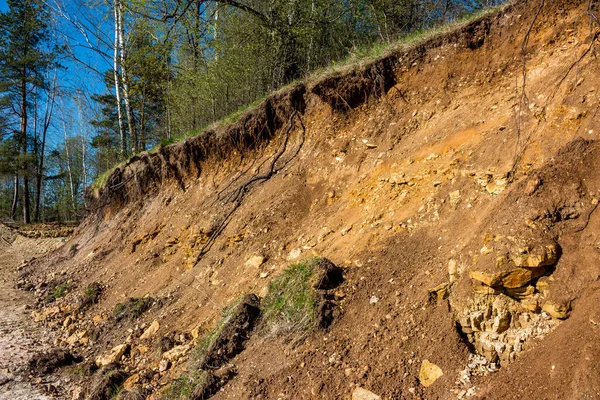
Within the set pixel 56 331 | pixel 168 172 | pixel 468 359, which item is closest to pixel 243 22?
pixel 168 172

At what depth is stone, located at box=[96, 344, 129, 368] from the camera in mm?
5055

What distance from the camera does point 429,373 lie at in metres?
2.90

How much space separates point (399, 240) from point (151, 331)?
3.67 metres

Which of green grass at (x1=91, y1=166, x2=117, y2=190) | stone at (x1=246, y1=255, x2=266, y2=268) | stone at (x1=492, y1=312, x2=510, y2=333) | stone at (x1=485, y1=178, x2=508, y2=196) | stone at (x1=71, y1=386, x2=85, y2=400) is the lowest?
stone at (x1=492, y1=312, x2=510, y2=333)

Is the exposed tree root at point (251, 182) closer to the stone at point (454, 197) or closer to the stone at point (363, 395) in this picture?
the stone at point (454, 197)

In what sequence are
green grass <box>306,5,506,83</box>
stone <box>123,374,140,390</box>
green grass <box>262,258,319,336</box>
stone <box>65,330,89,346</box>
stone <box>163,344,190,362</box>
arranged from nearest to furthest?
green grass <box>262,258,319,336</box> → stone <box>123,374,140,390</box> → stone <box>163,344,190,362</box> → green grass <box>306,5,506,83</box> → stone <box>65,330,89,346</box>

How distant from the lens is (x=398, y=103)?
634 cm

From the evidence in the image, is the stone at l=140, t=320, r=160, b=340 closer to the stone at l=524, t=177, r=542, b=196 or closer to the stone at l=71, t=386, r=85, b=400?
the stone at l=71, t=386, r=85, b=400

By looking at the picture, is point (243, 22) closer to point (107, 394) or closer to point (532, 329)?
point (107, 394)

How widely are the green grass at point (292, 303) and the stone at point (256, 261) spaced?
108cm

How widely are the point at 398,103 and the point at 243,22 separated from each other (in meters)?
6.02

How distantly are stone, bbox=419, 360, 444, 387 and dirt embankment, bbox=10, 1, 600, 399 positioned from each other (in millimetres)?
11

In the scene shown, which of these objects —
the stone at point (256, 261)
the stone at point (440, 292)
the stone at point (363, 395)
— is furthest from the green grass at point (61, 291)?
the stone at point (440, 292)

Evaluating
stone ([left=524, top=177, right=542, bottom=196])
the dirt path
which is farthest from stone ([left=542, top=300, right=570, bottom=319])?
the dirt path
